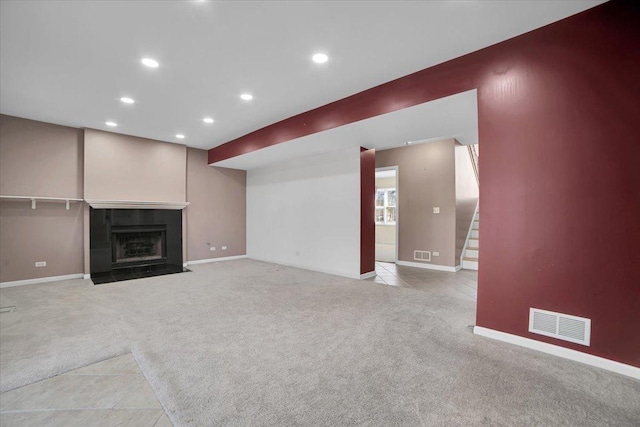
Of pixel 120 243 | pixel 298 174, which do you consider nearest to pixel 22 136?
pixel 120 243

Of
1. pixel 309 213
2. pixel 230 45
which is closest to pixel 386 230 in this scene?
pixel 309 213

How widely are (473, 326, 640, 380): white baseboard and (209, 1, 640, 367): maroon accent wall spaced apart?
0.15ft

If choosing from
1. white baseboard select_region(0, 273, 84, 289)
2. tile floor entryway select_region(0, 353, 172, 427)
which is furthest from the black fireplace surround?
tile floor entryway select_region(0, 353, 172, 427)

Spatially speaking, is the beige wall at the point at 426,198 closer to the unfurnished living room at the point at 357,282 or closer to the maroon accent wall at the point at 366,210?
the unfurnished living room at the point at 357,282

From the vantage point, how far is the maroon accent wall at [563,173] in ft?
6.40

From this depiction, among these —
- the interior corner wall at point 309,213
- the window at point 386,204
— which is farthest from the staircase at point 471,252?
the window at point 386,204

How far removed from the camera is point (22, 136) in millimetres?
4508

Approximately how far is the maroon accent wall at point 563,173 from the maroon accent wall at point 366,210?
2238 mm

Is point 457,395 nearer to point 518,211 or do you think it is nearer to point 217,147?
point 518,211

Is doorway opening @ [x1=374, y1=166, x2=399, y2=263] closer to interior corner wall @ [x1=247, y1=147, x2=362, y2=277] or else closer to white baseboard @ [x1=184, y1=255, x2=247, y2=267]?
interior corner wall @ [x1=247, y1=147, x2=362, y2=277]

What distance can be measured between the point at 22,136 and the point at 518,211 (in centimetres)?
727

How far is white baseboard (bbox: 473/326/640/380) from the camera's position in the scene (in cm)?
194

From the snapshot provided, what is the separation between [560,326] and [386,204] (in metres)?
7.77

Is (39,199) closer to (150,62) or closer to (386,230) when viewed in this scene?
(150,62)
